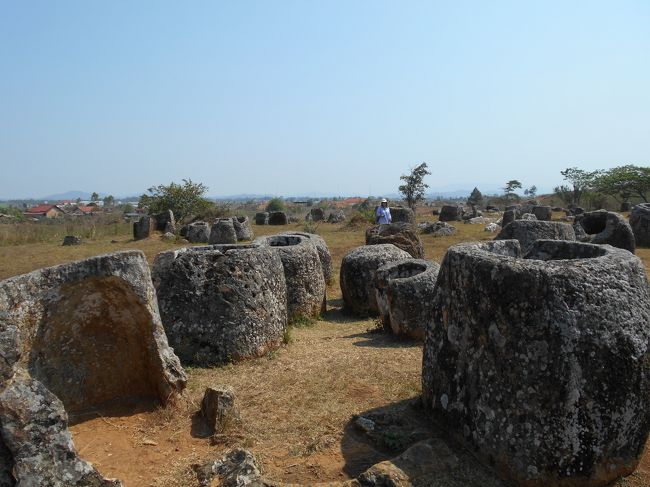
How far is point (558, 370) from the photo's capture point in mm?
3857

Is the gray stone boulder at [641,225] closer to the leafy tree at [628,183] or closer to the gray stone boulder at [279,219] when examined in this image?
the gray stone boulder at [279,219]

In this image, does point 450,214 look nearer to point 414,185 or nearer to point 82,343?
point 414,185

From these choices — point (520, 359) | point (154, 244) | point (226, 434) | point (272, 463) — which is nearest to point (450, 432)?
point (520, 359)

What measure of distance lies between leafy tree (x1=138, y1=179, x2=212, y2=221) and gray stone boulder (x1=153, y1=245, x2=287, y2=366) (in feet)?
87.7

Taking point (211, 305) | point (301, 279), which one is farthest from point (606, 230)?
point (211, 305)

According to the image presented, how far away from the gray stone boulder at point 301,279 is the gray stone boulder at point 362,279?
83 centimetres

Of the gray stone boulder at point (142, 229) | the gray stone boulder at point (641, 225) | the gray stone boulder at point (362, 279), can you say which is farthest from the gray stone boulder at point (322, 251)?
the gray stone boulder at point (142, 229)

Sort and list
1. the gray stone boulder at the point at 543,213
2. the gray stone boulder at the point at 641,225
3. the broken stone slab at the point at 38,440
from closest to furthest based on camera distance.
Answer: the broken stone slab at the point at 38,440 < the gray stone boulder at the point at 641,225 < the gray stone boulder at the point at 543,213

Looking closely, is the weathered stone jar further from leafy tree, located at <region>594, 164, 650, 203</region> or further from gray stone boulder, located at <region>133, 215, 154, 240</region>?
leafy tree, located at <region>594, 164, 650, 203</region>

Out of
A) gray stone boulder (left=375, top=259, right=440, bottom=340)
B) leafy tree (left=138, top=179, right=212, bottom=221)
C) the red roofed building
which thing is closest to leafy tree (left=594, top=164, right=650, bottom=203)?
leafy tree (left=138, top=179, right=212, bottom=221)

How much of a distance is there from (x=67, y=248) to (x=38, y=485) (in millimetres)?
22070

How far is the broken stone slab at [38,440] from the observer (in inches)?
126

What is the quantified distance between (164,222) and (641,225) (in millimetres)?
21485

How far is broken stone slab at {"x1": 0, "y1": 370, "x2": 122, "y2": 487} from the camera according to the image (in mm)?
3189
